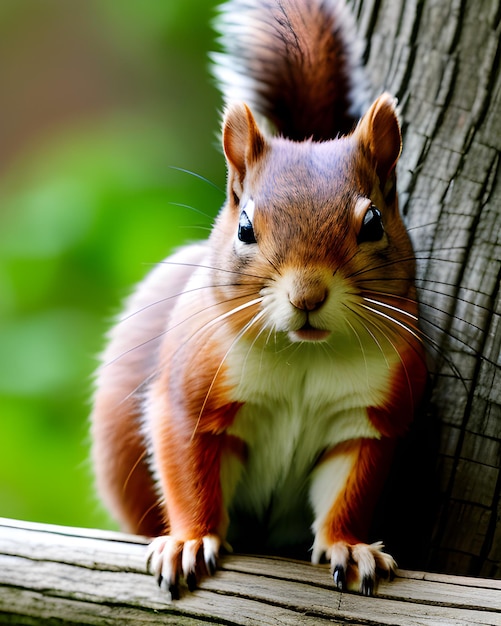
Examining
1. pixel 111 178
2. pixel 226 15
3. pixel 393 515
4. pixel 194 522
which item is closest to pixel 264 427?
pixel 194 522

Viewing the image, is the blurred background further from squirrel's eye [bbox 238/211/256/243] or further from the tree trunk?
squirrel's eye [bbox 238/211/256/243]

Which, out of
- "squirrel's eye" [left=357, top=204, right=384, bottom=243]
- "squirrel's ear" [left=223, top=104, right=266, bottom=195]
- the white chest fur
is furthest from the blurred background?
"squirrel's eye" [left=357, top=204, right=384, bottom=243]

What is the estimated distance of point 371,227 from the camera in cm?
143

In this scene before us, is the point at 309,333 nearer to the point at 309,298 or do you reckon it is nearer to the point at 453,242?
the point at 309,298

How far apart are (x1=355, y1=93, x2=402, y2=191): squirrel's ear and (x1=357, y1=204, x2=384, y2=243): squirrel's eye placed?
0.40 feet

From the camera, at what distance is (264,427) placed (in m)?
1.65

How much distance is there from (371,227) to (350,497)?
1.76ft

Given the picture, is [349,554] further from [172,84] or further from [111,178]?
[172,84]

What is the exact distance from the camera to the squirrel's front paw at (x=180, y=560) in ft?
4.83

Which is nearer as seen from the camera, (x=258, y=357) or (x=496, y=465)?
(x=258, y=357)

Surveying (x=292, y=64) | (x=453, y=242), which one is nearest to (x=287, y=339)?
(x=453, y=242)

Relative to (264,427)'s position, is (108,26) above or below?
above

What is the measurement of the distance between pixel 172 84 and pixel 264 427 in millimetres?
1731

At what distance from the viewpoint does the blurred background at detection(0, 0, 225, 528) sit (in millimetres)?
2557
